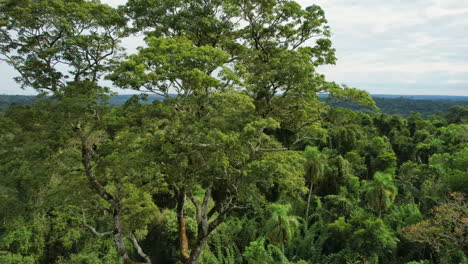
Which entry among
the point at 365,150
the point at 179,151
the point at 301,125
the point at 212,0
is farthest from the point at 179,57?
the point at 365,150

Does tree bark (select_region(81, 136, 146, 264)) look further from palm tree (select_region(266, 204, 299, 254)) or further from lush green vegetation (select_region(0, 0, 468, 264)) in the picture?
palm tree (select_region(266, 204, 299, 254))

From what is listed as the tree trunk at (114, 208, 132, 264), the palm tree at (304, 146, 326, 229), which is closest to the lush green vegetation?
the tree trunk at (114, 208, 132, 264)

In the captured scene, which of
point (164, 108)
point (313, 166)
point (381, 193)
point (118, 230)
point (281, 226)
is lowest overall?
point (281, 226)

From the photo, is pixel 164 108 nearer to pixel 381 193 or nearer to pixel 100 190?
pixel 100 190

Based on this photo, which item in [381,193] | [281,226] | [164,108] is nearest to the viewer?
[164,108]

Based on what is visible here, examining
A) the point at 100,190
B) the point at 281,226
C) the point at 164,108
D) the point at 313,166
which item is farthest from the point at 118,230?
the point at 313,166

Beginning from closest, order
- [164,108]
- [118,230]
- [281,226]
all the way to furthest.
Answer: [164,108] → [118,230] → [281,226]

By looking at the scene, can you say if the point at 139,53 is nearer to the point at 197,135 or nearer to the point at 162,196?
the point at 197,135

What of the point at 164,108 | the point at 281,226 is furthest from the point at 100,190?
the point at 281,226

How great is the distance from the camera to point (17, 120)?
918 centimetres

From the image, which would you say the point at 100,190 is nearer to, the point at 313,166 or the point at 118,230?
the point at 118,230

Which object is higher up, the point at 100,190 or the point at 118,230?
the point at 100,190

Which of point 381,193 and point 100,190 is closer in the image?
point 100,190

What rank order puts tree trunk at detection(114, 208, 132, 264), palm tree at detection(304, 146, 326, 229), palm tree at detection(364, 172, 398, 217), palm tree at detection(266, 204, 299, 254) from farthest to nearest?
palm tree at detection(304, 146, 326, 229) → palm tree at detection(364, 172, 398, 217) → palm tree at detection(266, 204, 299, 254) → tree trunk at detection(114, 208, 132, 264)
